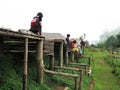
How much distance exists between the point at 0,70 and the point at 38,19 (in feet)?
10.2

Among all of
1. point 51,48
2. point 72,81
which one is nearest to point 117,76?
point 72,81

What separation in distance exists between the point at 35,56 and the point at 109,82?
32.4ft

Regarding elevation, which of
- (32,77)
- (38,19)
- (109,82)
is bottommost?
(109,82)

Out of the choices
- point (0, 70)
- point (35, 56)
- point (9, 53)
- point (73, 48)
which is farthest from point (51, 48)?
point (73, 48)

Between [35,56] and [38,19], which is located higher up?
[38,19]

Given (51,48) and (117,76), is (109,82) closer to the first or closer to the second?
(117,76)

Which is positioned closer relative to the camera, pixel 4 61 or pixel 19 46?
pixel 4 61

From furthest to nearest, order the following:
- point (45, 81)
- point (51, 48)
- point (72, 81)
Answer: point (72, 81), point (51, 48), point (45, 81)

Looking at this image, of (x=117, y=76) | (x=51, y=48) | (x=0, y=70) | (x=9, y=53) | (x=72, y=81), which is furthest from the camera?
(x=117, y=76)

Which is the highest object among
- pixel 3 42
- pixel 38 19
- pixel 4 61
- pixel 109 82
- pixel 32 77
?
pixel 38 19

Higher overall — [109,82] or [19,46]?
[19,46]

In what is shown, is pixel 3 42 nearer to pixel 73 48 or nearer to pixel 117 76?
pixel 73 48

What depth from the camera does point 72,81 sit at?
16.8 m

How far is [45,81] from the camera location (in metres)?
13.6
